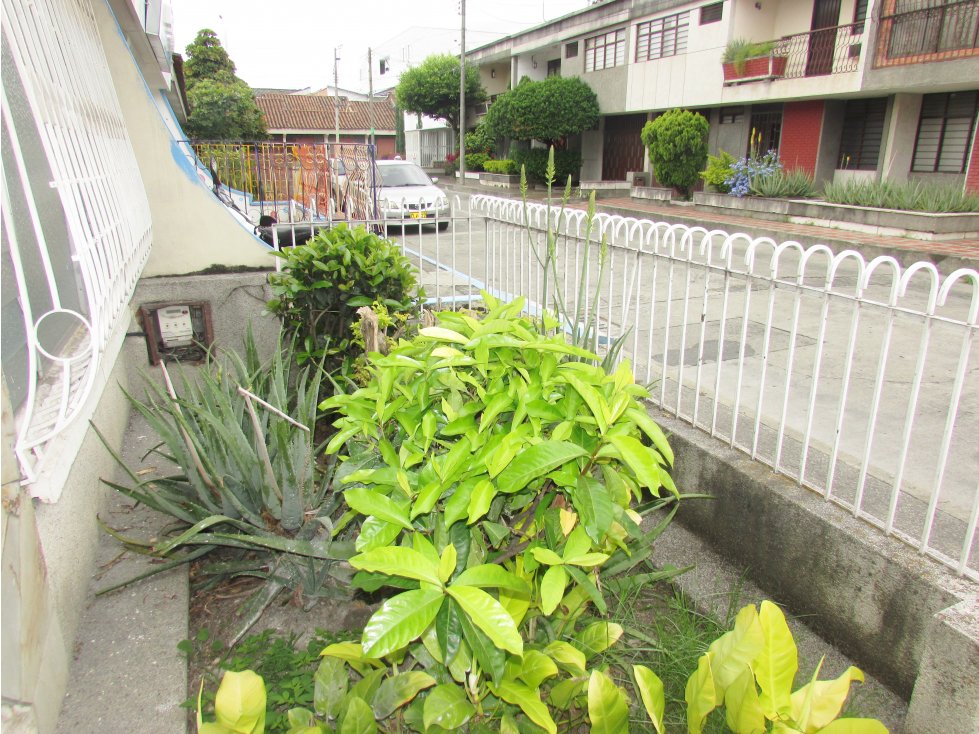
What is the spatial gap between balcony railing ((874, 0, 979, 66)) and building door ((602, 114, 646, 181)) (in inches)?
380

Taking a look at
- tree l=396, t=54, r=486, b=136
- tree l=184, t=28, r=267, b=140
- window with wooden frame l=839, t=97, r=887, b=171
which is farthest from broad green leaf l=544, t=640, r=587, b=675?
tree l=396, t=54, r=486, b=136

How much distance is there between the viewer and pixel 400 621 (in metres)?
1.44

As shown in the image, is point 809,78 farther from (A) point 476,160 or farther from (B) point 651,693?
(B) point 651,693

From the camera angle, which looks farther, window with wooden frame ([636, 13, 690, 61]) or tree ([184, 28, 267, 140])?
tree ([184, 28, 267, 140])

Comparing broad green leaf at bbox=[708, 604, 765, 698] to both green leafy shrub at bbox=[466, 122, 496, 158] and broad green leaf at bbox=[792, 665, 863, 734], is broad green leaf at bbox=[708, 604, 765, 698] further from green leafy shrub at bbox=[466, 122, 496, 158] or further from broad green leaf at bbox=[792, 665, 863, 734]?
green leafy shrub at bbox=[466, 122, 496, 158]

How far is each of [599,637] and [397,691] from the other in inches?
24.6

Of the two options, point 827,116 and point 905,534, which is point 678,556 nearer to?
point 905,534

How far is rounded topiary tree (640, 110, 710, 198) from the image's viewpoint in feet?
55.8

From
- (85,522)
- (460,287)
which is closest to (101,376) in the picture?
(85,522)

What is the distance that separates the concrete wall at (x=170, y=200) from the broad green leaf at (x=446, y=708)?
406cm

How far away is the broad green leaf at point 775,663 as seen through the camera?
4.91ft

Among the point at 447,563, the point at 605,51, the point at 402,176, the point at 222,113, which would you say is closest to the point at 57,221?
the point at 447,563

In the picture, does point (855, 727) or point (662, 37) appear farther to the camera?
point (662, 37)

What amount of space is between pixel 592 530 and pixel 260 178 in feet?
24.9
